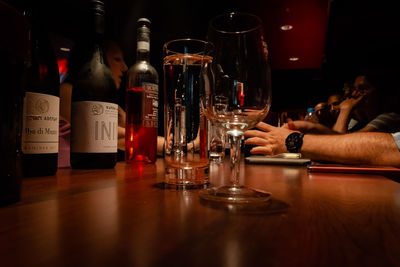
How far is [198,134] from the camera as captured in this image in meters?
0.46

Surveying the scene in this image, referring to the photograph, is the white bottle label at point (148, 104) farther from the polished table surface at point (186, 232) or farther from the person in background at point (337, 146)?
the person in background at point (337, 146)

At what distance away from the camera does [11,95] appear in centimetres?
28

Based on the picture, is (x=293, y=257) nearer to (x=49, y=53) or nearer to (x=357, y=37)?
(x=49, y=53)

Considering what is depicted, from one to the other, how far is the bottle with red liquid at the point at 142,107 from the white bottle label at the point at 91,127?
13 cm

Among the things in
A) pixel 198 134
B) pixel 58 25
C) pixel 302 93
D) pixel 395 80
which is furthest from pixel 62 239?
pixel 302 93

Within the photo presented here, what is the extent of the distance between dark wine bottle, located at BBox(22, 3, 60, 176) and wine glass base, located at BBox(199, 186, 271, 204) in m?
0.32

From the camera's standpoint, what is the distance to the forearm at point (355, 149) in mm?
1115

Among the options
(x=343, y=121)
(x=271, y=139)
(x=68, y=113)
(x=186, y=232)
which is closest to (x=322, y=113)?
(x=343, y=121)

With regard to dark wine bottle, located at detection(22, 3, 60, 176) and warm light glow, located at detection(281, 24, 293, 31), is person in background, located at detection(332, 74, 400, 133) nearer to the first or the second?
warm light glow, located at detection(281, 24, 293, 31)

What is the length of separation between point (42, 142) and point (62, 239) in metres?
0.38

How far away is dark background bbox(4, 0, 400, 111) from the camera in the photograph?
1.88 metres

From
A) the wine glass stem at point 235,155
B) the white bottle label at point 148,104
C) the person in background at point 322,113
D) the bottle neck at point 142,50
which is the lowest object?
the wine glass stem at point 235,155

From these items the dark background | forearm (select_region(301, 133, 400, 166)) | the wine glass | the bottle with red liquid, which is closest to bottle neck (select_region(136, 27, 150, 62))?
the bottle with red liquid

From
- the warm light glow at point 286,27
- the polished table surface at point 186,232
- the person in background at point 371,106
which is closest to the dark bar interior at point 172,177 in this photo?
the polished table surface at point 186,232
